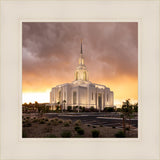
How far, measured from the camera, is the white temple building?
34062 millimetres

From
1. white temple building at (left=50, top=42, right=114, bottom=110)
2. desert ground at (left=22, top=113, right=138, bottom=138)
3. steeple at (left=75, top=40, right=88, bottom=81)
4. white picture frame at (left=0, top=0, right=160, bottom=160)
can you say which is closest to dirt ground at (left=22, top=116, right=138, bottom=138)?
desert ground at (left=22, top=113, right=138, bottom=138)

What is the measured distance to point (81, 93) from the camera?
34.2 m

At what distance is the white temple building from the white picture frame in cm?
2857

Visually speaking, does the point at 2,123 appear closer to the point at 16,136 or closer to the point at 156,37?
the point at 16,136

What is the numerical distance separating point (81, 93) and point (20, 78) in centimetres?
3001

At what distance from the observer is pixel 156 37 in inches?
171

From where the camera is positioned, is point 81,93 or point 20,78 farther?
point 81,93

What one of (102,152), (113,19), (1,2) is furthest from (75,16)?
(102,152)

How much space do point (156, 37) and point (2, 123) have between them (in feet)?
15.7

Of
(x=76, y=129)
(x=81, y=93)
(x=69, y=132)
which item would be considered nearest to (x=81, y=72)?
(x=81, y=93)

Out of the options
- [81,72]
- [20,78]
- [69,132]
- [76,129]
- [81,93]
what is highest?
[81,72]

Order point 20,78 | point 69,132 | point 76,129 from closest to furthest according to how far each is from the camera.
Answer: point 20,78
point 69,132
point 76,129

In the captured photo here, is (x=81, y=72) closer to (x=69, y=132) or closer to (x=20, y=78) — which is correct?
(x=69, y=132)

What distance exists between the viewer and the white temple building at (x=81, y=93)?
34.1 m
